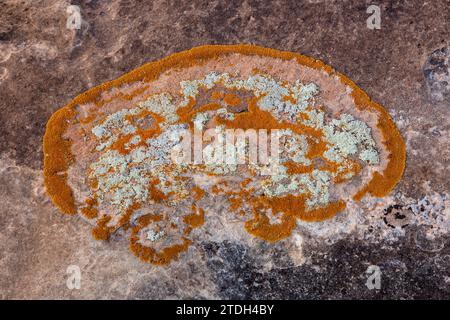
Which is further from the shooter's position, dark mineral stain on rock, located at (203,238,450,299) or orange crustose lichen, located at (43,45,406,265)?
orange crustose lichen, located at (43,45,406,265)

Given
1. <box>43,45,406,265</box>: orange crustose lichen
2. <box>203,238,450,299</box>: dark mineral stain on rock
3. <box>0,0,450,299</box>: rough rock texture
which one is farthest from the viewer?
<box>43,45,406,265</box>: orange crustose lichen

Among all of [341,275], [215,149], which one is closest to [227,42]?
[215,149]

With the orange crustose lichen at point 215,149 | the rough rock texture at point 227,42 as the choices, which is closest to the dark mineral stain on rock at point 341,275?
→ the rough rock texture at point 227,42

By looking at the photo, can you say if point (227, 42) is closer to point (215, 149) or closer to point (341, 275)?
point (215, 149)

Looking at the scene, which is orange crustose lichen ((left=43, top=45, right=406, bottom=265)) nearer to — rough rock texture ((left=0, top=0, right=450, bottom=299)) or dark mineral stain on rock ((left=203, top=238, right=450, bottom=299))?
rough rock texture ((left=0, top=0, right=450, bottom=299))

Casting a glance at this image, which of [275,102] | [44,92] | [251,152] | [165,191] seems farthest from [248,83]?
[44,92]

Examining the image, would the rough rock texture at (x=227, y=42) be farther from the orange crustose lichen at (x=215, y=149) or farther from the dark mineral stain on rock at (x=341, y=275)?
the orange crustose lichen at (x=215, y=149)

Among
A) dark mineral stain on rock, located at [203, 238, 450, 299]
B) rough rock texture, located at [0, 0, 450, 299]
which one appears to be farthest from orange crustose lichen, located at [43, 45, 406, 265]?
dark mineral stain on rock, located at [203, 238, 450, 299]
